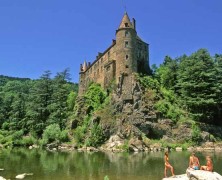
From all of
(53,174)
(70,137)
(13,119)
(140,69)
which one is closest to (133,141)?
(70,137)

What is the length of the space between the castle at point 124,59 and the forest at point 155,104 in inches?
126

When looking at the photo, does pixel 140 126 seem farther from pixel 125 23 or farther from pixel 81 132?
pixel 125 23

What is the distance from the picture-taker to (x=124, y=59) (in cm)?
6588

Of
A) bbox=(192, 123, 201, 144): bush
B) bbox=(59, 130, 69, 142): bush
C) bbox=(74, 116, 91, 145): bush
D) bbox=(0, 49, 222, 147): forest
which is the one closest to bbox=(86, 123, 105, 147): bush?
bbox=(0, 49, 222, 147): forest

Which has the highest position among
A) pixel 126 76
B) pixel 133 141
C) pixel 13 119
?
pixel 126 76

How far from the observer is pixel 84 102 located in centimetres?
6938

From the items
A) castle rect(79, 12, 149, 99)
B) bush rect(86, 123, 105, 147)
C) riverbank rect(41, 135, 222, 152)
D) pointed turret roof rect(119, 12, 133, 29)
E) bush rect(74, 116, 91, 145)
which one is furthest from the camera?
pointed turret roof rect(119, 12, 133, 29)

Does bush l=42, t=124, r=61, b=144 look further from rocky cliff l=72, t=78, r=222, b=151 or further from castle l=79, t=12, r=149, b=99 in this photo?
castle l=79, t=12, r=149, b=99

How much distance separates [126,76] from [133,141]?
17695mm

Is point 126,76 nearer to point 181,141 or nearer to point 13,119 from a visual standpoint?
point 181,141

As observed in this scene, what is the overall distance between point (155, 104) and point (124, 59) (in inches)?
529

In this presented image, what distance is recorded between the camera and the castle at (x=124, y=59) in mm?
64312

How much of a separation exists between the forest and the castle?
3209 millimetres

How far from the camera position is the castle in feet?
211
